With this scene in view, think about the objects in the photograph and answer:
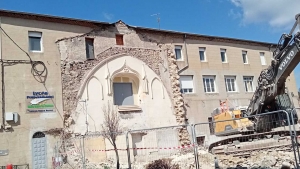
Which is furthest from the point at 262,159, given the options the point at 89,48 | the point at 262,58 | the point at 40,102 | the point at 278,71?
the point at 262,58

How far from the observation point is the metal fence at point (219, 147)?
40.7 ft

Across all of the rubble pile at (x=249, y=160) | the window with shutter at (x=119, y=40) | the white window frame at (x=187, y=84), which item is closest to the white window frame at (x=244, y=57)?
the white window frame at (x=187, y=84)

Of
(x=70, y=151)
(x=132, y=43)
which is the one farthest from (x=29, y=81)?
(x=132, y=43)

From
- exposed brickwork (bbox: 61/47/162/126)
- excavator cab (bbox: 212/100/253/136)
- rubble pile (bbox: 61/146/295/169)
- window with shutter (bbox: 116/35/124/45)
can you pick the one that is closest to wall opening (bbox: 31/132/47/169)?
exposed brickwork (bbox: 61/47/162/126)

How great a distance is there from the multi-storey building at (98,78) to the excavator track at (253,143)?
6856 millimetres

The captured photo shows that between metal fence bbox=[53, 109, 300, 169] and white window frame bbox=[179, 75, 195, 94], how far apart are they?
3.39 meters

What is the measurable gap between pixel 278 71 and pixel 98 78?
10950 mm

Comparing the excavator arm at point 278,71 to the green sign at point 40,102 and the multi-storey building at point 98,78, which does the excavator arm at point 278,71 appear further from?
the green sign at point 40,102

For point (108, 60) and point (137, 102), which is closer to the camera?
point (108, 60)

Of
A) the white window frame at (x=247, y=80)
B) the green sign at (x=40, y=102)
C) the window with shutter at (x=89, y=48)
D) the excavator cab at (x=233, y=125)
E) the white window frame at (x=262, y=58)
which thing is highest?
the white window frame at (x=262, y=58)

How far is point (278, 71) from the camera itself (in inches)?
555

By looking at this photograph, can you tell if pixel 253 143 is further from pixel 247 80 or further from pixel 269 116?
pixel 247 80

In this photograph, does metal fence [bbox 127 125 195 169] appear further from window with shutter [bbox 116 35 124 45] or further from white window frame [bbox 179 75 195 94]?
window with shutter [bbox 116 35 124 45]

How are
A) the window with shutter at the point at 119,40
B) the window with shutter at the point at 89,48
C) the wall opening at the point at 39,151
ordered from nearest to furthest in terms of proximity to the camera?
A: 1. the wall opening at the point at 39,151
2. the window with shutter at the point at 89,48
3. the window with shutter at the point at 119,40
